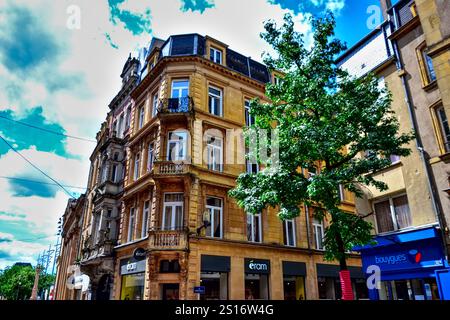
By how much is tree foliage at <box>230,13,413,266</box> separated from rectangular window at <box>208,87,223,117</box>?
7389 mm

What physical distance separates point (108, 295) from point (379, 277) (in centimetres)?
1578

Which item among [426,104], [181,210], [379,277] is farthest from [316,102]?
[181,210]

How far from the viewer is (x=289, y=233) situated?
19688 millimetres

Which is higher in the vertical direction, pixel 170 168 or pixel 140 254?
pixel 170 168

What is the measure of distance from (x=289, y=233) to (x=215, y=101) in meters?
9.69

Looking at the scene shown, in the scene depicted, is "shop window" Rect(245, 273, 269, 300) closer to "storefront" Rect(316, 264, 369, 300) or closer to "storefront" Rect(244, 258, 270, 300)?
"storefront" Rect(244, 258, 270, 300)

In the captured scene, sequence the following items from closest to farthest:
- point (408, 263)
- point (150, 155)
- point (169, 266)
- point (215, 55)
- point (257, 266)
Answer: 1. point (408, 263)
2. point (169, 266)
3. point (257, 266)
4. point (150, 155)
5. point (215, 55)

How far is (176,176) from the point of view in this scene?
16.2m

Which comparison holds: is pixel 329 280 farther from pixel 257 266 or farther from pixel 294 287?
pixel 257 266

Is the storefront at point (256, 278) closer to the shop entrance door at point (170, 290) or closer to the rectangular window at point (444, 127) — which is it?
the shop entrance door at point (170, 290)

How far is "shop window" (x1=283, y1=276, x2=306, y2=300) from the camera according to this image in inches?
703

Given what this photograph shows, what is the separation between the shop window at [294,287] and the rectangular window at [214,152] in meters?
7.63

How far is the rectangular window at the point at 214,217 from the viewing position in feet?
54.2

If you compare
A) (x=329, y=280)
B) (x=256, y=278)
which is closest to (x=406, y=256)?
(x=256, y=278)
